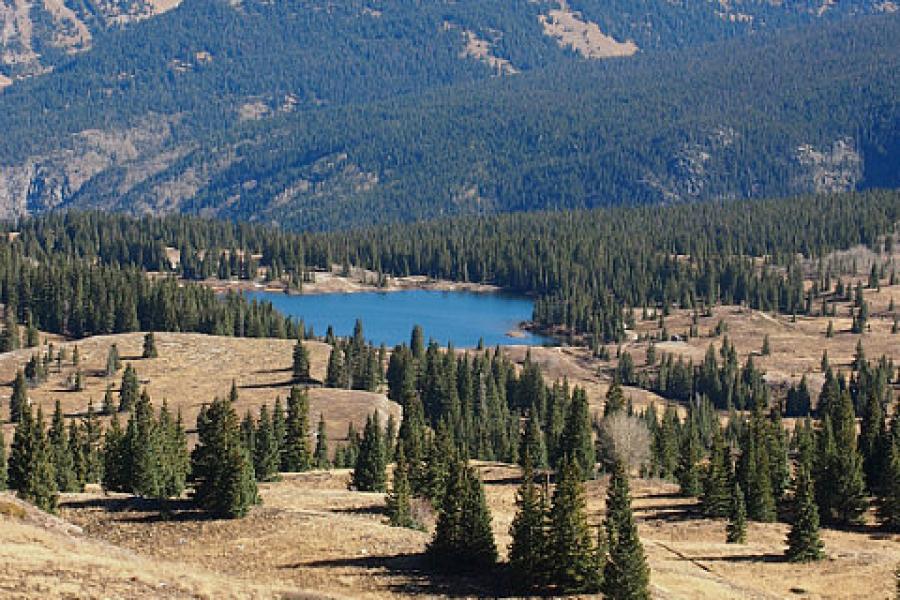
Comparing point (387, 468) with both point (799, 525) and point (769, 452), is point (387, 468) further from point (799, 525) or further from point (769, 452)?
point (799, 525)

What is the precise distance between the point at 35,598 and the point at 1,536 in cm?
1280

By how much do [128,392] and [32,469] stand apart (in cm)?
8411

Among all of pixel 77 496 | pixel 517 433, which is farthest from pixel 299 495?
pixel 517 433

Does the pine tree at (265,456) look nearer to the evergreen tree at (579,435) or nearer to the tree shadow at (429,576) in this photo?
the evergreen tree at (579,435)

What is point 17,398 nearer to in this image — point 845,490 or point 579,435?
point 579,435

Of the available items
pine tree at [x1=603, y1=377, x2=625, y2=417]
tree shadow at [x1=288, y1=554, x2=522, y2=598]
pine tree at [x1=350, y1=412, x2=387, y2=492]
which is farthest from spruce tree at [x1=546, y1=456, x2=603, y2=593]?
pine tree at [x1=603, y1=377, x2=625, y2=417]

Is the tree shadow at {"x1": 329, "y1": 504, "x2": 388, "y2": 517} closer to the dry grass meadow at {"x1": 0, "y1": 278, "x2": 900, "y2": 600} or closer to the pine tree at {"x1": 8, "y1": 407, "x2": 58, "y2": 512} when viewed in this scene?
the dry grass meadow at {"x1": 0, "y1": 278, "x2": 900, "y2": 600}

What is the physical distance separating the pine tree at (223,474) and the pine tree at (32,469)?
9.13m

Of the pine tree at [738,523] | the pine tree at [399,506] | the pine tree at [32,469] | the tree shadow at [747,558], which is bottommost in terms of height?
the tree shadow at [747,558]

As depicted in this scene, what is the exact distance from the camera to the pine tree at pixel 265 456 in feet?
433

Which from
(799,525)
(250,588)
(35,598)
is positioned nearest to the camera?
(35,598)

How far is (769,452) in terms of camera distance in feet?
449

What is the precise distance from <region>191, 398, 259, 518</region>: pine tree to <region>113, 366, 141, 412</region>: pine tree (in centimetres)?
8618

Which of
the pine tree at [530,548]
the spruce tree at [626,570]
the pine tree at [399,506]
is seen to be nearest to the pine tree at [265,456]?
the pine tree at [399,506]
